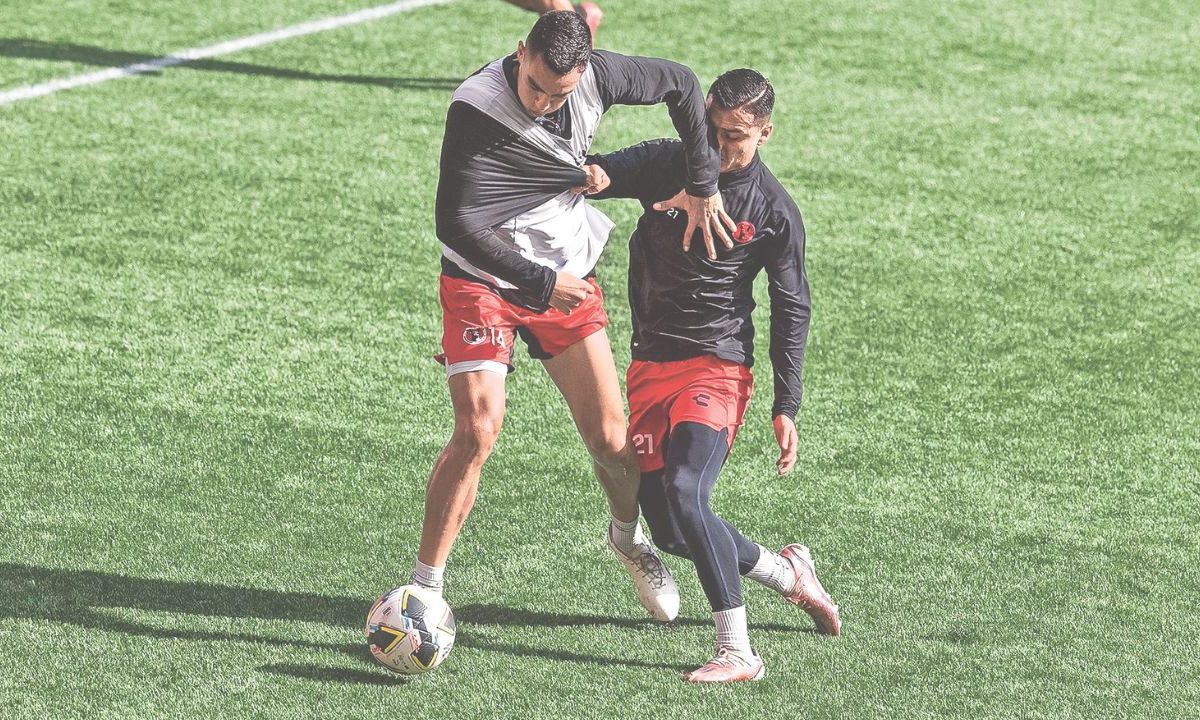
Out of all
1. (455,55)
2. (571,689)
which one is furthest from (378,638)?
(455,55)

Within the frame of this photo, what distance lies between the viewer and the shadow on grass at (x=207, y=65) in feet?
36.9

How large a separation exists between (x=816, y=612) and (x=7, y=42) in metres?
8.56

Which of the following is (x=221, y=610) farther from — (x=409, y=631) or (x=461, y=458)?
(x=461, y=458)

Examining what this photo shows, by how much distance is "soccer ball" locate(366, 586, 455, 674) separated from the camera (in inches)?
194

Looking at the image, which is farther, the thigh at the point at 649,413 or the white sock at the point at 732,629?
the thigh at the point at 649,413

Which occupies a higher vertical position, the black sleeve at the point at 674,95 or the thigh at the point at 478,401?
the black sleeve at the point at 674,95

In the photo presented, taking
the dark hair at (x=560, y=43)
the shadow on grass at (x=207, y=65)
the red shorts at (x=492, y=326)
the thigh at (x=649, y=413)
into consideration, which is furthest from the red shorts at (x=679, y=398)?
the shadow on grass at (x=207, y=65)

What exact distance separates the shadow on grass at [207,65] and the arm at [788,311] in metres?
6.45

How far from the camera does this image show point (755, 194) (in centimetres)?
523

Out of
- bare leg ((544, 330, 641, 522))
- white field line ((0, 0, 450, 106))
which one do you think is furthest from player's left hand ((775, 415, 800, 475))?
white field line ((0, 0, 450, 106))

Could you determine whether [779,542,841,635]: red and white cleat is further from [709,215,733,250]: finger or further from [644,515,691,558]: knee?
[709,215,733,250]: finger

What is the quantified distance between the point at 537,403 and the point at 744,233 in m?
2.20

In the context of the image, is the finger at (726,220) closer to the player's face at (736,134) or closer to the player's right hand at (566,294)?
the player's face at (736,134)

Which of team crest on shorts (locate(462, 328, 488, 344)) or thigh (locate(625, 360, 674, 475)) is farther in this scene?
thigh (locate(625, 360, 674, 475))
